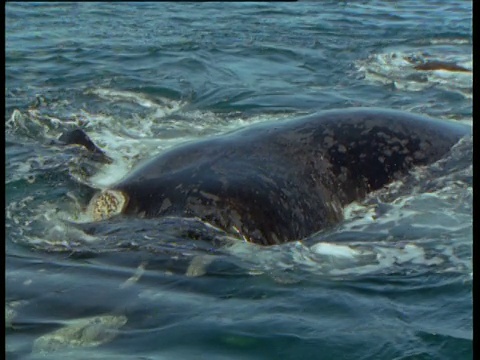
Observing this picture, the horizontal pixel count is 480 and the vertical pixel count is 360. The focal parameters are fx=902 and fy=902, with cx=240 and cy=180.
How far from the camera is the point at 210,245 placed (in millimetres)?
A: 4742

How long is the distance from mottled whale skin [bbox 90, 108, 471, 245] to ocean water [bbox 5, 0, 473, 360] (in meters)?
0.09

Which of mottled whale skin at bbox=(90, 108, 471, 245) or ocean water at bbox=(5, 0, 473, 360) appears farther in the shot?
mottled whale skin at bbox=(90, 108, 471, 245)

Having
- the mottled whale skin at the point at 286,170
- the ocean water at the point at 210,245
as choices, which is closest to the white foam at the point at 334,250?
the ocean water at the point at 210,245

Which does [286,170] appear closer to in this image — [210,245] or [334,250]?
[334,250]

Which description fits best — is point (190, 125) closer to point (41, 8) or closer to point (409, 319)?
point (409, 319)

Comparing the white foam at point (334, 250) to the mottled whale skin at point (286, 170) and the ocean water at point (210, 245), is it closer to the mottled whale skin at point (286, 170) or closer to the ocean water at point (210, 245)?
the ocean water at point (210, 245)

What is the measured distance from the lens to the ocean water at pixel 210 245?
371 cm

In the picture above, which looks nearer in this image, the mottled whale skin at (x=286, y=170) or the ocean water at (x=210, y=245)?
the ocean water at (x=210, y=245)

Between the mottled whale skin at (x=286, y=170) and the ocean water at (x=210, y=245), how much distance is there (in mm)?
92

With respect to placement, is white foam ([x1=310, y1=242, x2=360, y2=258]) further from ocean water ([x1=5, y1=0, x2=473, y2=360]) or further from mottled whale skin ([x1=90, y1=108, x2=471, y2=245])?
mottled whale skin ([x1=90, y1=108, x2=471, y2=245])

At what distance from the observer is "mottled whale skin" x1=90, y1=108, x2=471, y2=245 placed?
16.1 feet

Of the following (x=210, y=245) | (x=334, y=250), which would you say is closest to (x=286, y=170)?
(x=334, y=250)

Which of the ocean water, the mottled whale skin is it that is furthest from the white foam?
the mottled whale skin

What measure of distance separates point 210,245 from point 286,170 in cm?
78
